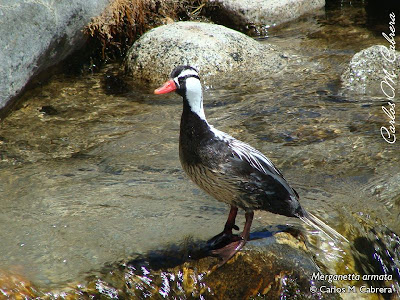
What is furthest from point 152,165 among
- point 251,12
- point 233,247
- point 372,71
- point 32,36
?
point 251,12

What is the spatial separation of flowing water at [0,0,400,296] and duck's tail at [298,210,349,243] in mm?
149

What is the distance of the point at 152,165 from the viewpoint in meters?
5.90

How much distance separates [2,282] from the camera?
12.4ft

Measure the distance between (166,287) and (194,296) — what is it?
207 mm

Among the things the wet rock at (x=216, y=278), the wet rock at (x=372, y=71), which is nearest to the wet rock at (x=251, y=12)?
the wet rock at (x=372, y=71)

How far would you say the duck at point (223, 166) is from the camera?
393 centimetres

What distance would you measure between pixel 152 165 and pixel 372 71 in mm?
3656

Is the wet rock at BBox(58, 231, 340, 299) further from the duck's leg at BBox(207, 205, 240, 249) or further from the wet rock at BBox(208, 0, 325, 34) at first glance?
the wet rock at BBox(208, 0, 325, 34)

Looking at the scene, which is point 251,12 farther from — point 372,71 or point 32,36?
point 32,36

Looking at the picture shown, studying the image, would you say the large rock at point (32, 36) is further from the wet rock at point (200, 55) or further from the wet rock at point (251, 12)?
the wet rock at point (251, 12)

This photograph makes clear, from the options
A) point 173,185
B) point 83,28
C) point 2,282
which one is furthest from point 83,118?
point 2,282

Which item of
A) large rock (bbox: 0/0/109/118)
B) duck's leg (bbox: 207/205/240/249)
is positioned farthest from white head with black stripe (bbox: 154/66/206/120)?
large rock (bbox: 0/0/109/118)

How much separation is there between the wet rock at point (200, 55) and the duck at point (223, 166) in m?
4.24

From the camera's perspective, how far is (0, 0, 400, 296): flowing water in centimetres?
441
